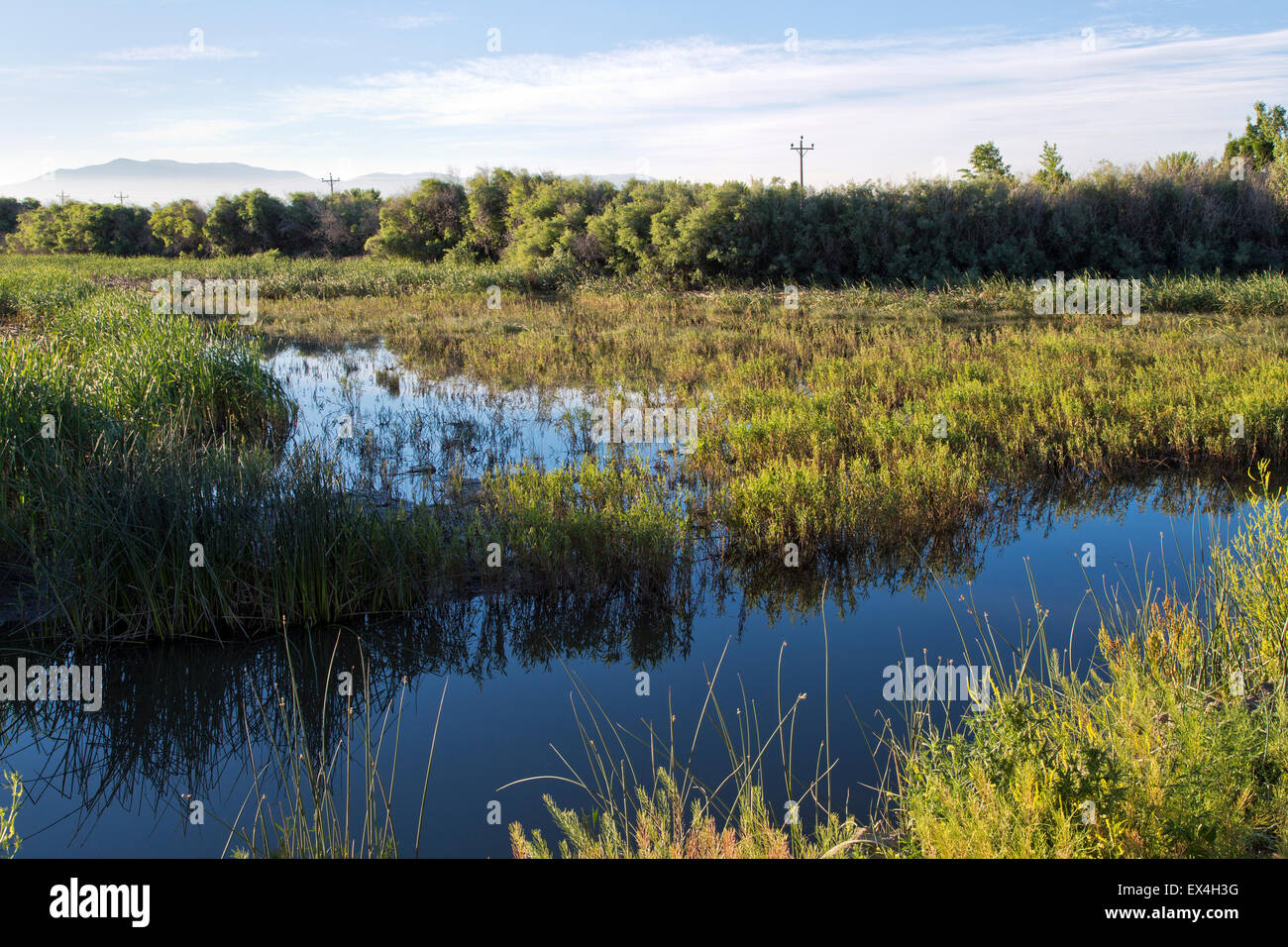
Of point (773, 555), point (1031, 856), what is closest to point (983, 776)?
point (1031, 856)

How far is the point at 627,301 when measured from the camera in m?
21.3

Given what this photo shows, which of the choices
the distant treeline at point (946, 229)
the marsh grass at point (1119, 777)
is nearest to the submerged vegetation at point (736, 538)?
the marsh grass at point (1119, 777)

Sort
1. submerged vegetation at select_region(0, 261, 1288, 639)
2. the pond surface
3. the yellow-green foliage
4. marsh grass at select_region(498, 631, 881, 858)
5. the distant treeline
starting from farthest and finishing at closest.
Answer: the distant treeline → submerged vegetation at select_region(0, 261, 1288, 639) → the pond surface → marsh grass at select_region(498, 631, 881, 858) → the yellow-green foliage

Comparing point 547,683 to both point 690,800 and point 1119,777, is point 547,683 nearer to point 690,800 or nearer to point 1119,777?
point 690,800

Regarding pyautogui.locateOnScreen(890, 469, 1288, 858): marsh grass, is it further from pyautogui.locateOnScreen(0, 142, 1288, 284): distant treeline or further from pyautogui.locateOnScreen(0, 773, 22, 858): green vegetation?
pyautogui.locateOnScreen(0, 142, 1288, 284): distant treeline

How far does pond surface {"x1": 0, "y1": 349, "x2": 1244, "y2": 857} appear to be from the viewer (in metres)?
3.86

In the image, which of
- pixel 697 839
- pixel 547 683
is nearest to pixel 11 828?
pixel 547 683

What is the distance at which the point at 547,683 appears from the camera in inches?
197

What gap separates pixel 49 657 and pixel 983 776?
514 centimetres

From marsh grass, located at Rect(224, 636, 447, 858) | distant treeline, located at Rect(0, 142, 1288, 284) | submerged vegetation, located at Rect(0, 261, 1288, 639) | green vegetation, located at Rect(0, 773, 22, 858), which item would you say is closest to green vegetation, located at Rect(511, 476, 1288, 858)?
marsh grass, located at Rect(224, 636, 447, 858)

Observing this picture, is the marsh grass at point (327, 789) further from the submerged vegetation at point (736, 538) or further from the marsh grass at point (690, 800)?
the marsh grass at point (690, 800)

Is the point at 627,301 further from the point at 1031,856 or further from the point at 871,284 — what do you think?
the point at 1031,856

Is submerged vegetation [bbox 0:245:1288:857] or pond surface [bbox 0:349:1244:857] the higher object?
submerged vegetation [bbox 0:245:1288:857]
